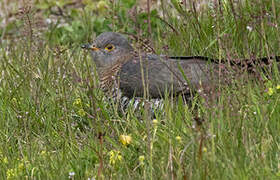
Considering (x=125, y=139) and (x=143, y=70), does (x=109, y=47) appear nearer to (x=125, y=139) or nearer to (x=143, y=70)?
(x=143, y=70)

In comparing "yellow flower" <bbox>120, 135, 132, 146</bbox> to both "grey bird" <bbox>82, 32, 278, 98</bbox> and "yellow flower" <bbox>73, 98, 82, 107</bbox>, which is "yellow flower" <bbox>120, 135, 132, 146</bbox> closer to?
"grey bird" <bbox>82, 32, 278, 98</bbox>

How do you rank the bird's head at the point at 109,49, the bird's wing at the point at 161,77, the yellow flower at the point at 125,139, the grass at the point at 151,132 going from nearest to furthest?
the grass at the point at 151,132 < the yellow flower at the point at 125,139 < the bird's wing at the point at 161,77 < the bird's head at the point at 109,49

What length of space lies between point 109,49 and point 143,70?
924mm

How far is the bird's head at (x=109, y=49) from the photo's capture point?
6.50 metres

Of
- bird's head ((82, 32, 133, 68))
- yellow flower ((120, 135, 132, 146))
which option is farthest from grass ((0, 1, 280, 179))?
bird's head ((82, 32, 133, 68))

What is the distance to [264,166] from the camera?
3.52 meters

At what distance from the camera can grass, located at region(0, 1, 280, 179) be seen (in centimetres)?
359

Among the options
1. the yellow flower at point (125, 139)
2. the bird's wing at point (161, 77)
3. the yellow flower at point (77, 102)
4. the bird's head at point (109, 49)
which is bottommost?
the yellow flower at point (125, 139)

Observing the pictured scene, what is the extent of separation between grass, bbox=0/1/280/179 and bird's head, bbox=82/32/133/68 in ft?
1.53

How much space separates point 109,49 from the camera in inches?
258

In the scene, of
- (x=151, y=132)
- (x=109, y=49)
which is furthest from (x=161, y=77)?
(x=151, y=132)

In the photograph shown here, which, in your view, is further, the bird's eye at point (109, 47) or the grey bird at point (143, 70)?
the bird's eye at point (109, 47)

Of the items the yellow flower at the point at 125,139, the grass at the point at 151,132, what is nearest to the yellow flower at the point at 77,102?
the grass at the point at 151,132

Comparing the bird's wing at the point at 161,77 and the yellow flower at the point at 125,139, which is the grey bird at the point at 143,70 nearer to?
the bird's wing at the point at 161,77
